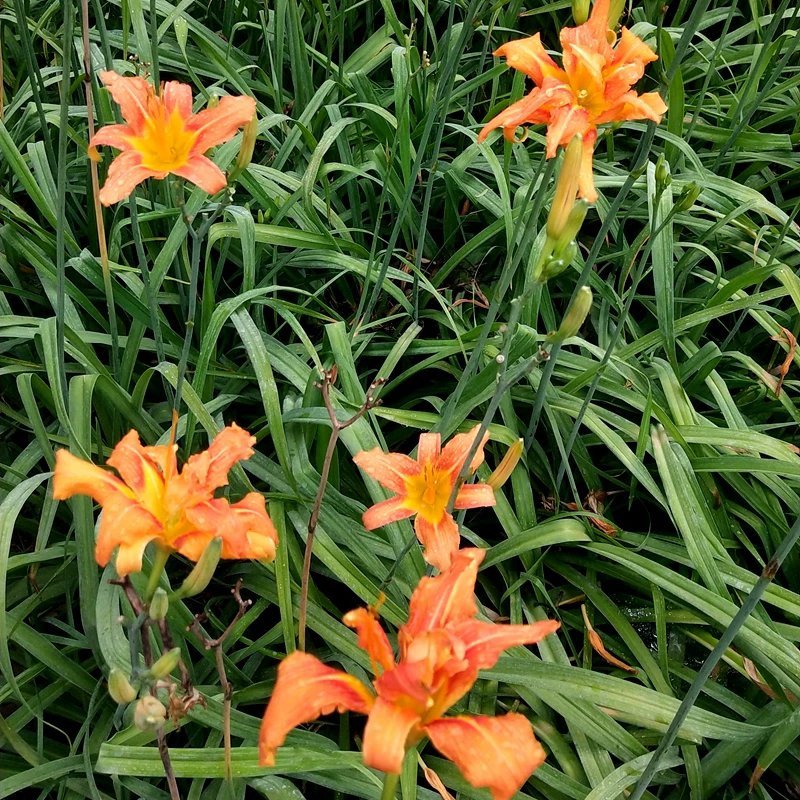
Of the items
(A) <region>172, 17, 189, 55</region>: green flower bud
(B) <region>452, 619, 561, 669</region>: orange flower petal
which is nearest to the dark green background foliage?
(A) <region>172, 17, 189, 55</region>: green flower bud

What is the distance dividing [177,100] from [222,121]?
14 cm

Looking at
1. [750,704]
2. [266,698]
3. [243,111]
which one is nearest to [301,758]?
[266,698]

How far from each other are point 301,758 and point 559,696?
558 millimetres

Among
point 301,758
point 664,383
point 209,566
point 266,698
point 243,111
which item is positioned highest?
point 243,111

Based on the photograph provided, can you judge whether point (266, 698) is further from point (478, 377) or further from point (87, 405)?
point (478, 377)

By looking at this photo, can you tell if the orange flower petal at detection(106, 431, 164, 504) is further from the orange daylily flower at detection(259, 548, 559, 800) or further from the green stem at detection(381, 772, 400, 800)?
the green stem at detection(381, 772, 400, 800)

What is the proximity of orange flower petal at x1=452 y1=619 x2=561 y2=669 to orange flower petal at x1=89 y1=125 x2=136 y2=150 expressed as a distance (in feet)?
3.42

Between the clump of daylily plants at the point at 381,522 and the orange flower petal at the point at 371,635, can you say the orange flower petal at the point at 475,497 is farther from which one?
the orange flower petal at the point at 371,635

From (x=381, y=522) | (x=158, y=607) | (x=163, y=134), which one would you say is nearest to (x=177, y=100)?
(x=163, y=134)

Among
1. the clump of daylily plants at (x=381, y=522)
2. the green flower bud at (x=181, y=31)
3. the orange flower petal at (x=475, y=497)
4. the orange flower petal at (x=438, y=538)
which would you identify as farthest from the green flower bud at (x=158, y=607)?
the green flower bud at (x=181, y=31)

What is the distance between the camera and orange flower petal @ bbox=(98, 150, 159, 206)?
128 centimetres

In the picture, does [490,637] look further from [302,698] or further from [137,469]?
[137,469]

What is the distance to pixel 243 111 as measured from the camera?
53.2 inches

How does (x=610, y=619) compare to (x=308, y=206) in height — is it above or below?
below
